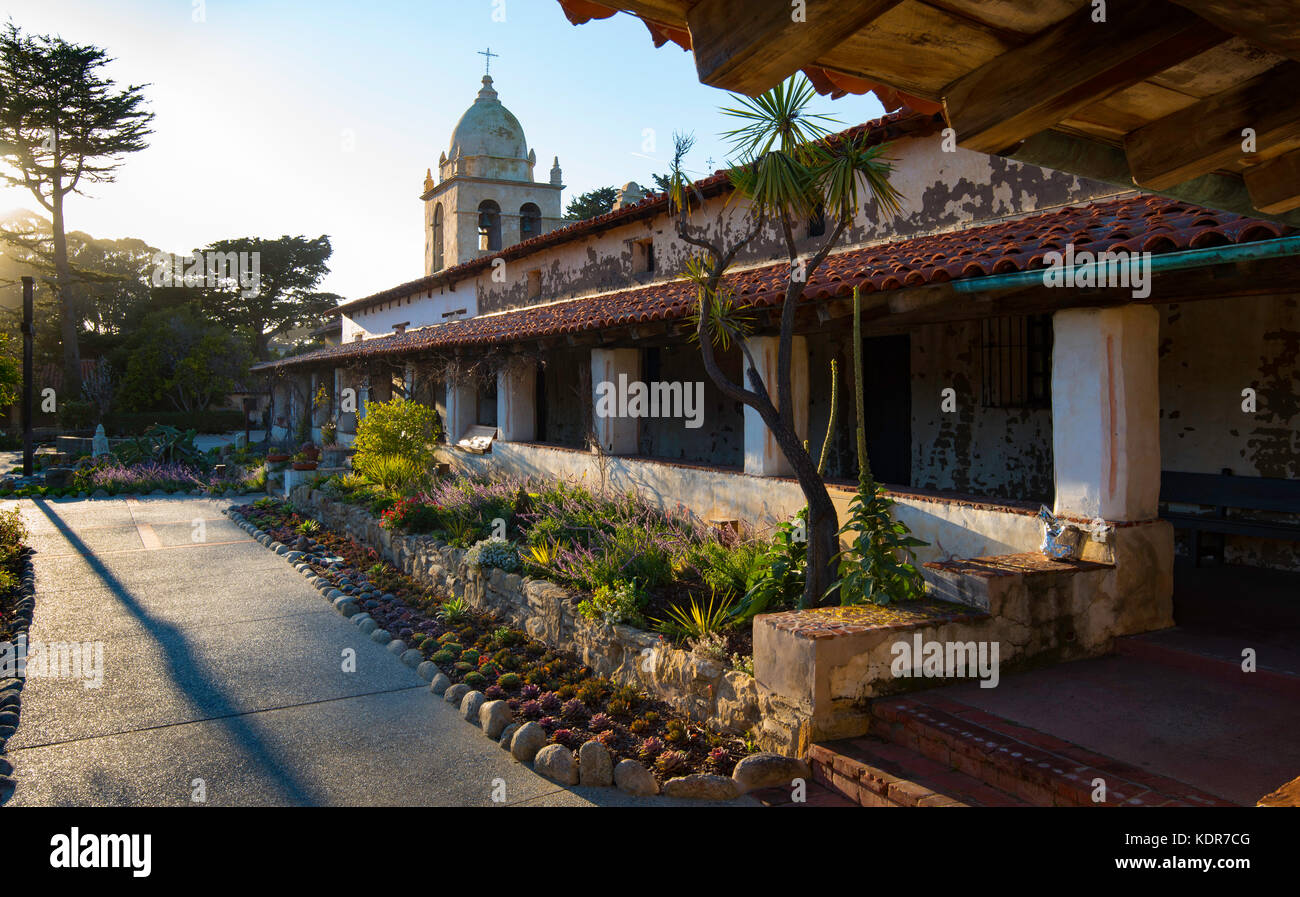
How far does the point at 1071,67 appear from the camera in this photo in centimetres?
211

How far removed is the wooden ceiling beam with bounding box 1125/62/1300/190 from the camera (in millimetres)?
2428

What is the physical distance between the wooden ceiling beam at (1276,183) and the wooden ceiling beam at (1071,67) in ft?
4.05

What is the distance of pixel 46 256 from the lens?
38719mm

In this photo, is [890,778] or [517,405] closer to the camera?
[890,778]

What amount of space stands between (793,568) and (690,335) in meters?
3.67

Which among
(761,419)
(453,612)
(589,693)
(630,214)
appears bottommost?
(589,693)

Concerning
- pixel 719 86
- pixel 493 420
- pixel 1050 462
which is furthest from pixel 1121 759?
pixel 493 420

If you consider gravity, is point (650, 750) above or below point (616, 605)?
below

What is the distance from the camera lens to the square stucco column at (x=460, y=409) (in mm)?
15781

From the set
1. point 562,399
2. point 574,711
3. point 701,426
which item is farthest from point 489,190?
point 574,711

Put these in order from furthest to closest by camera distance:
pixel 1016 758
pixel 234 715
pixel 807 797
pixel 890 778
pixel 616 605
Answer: pixel 616 605 → pixel 234 715 → pixel 807 797 → pixel 890 778 → pixel 1016 758

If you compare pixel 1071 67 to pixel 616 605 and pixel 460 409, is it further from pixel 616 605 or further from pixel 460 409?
pixel 460 409

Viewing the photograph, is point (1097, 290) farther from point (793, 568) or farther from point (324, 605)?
point (324, 605)

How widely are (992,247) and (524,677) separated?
5022 millimetres
